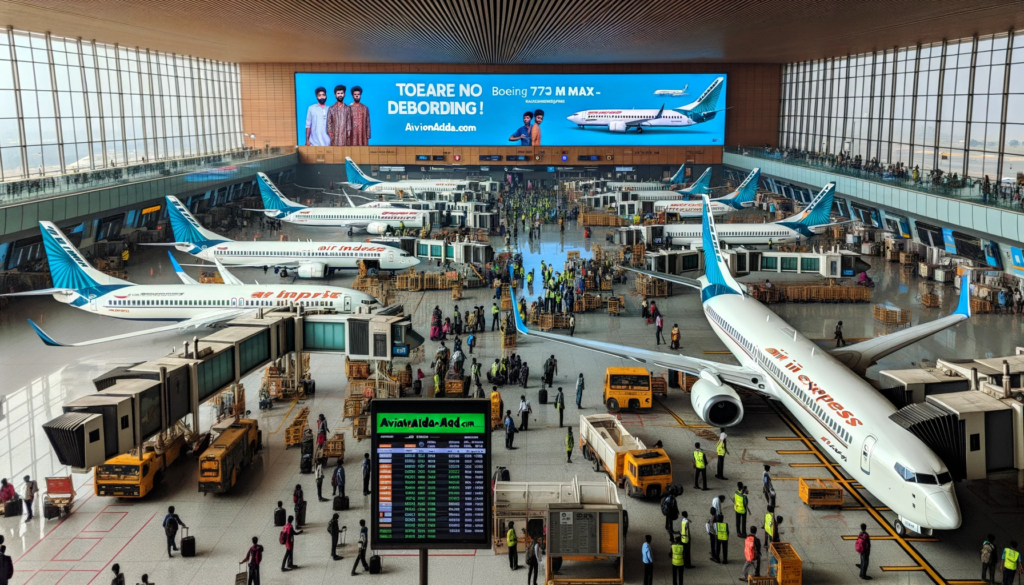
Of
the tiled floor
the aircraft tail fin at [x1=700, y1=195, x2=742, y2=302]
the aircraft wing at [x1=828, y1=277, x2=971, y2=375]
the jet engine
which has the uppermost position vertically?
the aircraft tail fin at [x1=700, y1=195, x2=742, y2=302]

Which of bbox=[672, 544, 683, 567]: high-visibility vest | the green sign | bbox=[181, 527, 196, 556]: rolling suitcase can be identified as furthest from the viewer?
bbox=[181, 527, 196, 556]: rolling suitcase

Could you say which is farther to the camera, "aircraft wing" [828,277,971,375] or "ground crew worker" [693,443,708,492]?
"aircraft wing" [828,277,971,375]

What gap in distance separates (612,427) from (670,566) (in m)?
8.37

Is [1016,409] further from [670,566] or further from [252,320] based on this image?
[252,320]

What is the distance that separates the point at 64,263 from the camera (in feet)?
148

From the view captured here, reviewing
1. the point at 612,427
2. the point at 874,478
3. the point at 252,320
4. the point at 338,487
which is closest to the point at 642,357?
the point at 612,427

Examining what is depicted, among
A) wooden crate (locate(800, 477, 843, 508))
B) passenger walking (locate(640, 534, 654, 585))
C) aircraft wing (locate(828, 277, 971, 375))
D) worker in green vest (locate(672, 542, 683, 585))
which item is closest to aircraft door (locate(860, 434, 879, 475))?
wooden crate (locate(800, 477, 843, 508))

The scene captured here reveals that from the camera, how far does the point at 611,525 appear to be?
22.4 meters

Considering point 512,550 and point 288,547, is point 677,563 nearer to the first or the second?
point 512,550

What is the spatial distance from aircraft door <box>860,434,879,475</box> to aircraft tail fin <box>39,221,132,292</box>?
38.5 m

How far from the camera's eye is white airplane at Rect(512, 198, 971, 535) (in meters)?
23.5

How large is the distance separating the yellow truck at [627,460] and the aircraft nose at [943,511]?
759 cm

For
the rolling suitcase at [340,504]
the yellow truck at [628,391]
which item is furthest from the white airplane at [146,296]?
the rolling suitcase at [340,504]

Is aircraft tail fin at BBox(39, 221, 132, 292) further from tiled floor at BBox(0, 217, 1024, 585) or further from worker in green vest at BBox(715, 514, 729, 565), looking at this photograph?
worker in green vest at BBox(715, 514, 729, 565)
